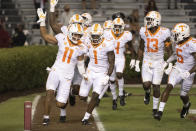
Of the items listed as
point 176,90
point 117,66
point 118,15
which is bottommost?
point 176,90

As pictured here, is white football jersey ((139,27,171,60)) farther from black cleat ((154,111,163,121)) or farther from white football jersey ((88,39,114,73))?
black cleat ((154,111,163,121))

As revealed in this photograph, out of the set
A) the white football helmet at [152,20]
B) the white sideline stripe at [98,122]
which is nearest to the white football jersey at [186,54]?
the white football helmet at [152,20]

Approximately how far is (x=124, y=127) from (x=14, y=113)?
3.22 metres

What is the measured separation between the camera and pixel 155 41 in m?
14.6

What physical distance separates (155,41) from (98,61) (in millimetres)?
1730

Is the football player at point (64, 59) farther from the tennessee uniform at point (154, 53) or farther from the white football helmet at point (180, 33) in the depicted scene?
the tennessee uniform at point (154, 53)

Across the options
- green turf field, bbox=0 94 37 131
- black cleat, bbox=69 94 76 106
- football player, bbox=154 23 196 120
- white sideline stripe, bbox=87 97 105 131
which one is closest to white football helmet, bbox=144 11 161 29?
football player, bbox=154 23 196 120

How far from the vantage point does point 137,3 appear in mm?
27625

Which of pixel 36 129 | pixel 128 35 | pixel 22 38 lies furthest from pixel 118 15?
pixel 22 38

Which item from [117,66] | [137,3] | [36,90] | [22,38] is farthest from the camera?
[137,3]

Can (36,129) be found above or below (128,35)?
below

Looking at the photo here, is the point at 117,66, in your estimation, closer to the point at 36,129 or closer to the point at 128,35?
the point at 128,35

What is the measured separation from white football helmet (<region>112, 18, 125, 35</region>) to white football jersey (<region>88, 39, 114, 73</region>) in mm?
2549

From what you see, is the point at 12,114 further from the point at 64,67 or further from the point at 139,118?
the point at 139,118
